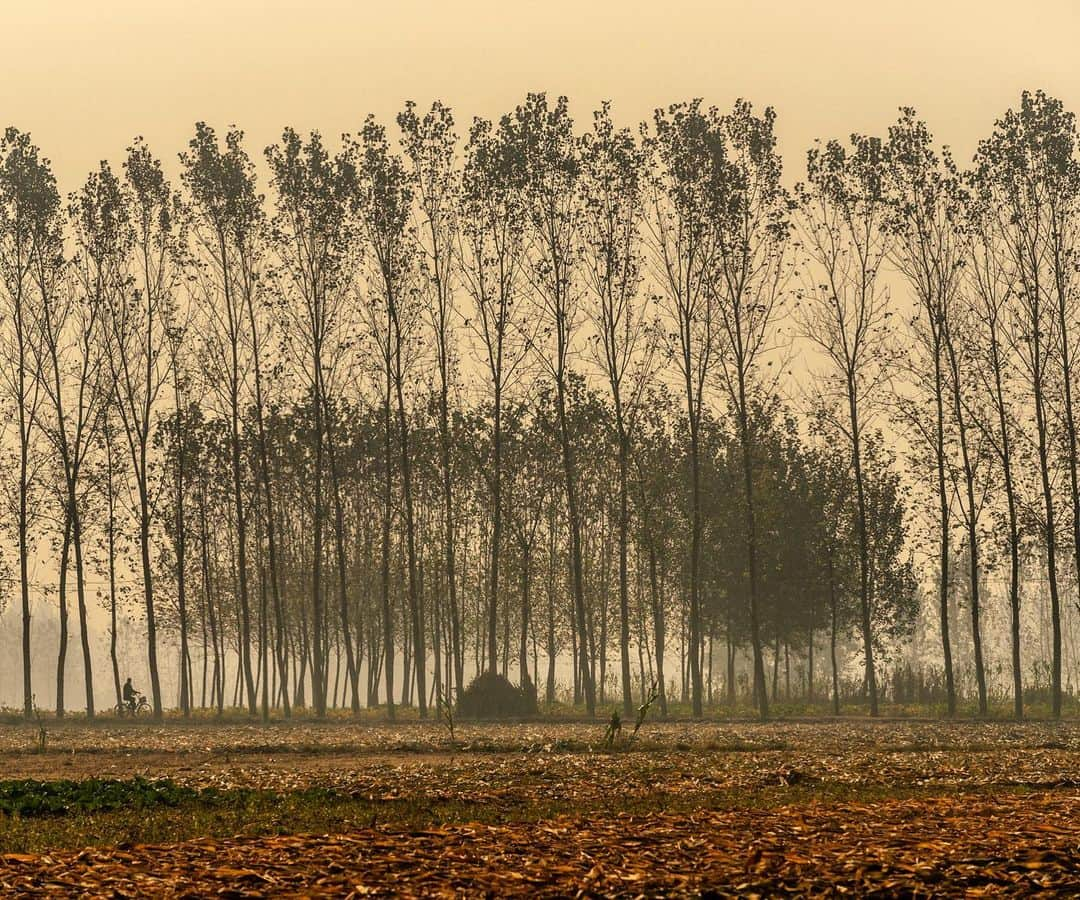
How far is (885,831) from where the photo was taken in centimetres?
1309

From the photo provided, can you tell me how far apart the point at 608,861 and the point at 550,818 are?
411cm

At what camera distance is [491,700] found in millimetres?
48938

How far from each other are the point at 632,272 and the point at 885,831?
40486 millimetres

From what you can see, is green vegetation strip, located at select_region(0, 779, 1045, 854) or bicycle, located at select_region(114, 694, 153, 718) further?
bicycle, located at select_region(114, 694, 153, 718)

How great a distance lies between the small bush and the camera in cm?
4878

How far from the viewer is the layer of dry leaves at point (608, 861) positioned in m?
10.9

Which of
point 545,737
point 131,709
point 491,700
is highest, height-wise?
point 545,737

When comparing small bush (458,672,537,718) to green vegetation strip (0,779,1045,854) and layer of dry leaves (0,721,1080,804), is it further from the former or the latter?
green vegetation strip (0,779,1045,854)

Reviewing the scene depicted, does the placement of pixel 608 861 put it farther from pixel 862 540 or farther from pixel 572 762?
pixel 862 540

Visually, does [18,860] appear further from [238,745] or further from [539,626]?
[539,626]

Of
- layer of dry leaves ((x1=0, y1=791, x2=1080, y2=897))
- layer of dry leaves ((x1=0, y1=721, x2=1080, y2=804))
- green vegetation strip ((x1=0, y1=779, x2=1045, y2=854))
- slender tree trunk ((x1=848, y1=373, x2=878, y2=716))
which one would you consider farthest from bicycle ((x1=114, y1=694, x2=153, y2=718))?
layer of dry leaves ((x1=0, y1=791, x2=1080, y2=897))

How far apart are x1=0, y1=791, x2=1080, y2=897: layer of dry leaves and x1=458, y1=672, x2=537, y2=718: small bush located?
35035 millimetres

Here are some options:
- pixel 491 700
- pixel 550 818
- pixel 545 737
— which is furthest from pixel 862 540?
pixel 550 818

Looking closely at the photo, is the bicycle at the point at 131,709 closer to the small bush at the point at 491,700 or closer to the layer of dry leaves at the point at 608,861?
the small bush at the point at 491,700
